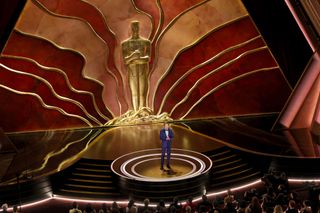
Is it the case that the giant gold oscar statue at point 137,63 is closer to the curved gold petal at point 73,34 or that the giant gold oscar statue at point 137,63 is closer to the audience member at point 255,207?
the curved gold petal at point 73,34

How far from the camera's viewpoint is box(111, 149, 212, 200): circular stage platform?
24.1 ft

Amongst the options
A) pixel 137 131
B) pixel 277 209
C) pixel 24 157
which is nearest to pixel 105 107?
pixel 137 131

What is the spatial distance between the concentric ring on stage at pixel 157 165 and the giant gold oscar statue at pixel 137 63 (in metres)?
2.69

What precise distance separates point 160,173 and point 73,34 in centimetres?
431

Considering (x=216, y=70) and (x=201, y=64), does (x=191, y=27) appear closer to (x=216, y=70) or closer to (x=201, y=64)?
(x=201, y=64)

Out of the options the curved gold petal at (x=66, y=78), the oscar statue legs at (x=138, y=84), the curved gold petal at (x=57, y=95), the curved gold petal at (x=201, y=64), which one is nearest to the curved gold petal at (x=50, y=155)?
the curved gold petal at (x=57, y=95)

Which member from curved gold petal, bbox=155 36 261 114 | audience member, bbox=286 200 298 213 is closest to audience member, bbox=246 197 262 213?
audience member, bbox=286 200 298 213

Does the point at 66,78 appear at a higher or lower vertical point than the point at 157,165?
higher

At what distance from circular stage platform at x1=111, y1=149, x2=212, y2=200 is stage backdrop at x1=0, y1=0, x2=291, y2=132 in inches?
114

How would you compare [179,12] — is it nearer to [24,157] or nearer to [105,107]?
[105,107]

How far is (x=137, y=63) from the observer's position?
36.1 ft

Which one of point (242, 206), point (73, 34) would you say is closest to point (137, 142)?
point (73, 34)

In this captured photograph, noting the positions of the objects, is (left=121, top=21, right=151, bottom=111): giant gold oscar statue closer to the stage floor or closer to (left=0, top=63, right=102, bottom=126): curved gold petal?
the stage floor

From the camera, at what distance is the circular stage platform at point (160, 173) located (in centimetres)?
736
